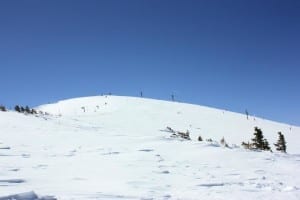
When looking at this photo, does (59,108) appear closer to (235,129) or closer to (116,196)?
(235,129)

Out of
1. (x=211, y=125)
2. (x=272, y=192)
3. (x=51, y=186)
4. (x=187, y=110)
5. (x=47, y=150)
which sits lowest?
(x=272, y=192)

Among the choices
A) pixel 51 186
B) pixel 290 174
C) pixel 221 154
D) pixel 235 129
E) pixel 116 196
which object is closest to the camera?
pixel 116 196

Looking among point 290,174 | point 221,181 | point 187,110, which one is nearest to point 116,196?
point 221,181

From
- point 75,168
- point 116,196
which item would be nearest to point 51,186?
point 116,196

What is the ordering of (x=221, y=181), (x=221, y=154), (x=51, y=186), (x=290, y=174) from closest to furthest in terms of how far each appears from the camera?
(x=51, y=186)
(x=221, y=181)
(x=290, y=174)
(x=221, y=154)

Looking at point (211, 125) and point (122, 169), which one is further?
point (211, 125)

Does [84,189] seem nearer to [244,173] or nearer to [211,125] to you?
[244,173]

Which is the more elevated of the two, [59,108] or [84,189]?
[59,108]

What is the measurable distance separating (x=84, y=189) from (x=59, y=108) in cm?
5847

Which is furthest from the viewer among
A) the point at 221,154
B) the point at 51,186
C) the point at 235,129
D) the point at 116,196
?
the point at 235,129

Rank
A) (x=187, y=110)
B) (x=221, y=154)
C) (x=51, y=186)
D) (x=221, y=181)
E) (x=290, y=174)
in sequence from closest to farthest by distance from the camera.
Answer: (x=51, y=186) → (x=221, y=181) → (x=290, y=174) → (x=221, y=154) → (x=187, y=110)

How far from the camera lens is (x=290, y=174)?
33.3 ft

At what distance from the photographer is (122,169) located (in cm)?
1044

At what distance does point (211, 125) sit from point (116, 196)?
42.9 meters
